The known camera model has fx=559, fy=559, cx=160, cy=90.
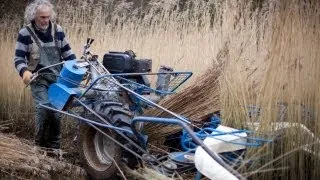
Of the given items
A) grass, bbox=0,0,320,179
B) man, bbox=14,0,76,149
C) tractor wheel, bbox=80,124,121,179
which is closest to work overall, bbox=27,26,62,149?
man, bbox=14,0,76,149

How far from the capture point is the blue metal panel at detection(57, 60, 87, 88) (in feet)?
17.3

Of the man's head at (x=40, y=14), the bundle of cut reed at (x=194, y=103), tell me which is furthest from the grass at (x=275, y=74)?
the man's head at (x=40, y=14)

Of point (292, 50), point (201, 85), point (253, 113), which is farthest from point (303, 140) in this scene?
point (201, 85)

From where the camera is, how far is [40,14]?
5.98m

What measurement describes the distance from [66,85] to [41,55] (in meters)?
Answer: 0.92

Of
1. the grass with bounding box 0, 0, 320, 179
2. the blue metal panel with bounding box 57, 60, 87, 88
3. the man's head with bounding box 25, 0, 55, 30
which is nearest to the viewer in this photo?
the grass with bounding box 0, 0, 320, 179

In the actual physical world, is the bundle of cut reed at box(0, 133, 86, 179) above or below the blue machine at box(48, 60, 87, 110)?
below

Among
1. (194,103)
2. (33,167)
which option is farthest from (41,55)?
(194,103)

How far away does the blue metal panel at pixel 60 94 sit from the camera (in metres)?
5.16

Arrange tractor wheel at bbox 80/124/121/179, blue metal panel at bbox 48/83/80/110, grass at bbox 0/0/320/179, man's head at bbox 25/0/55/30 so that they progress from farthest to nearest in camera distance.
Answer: man's head at bbox 25/0/55/30 → blue metal panel at bbox 48/83/80/110 → tractor wheel at bbox 80/124/121/179 → grass at bbox 0/0/320/179

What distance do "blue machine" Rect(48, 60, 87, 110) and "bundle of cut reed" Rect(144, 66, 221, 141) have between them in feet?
2.64

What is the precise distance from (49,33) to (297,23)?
3.10 meters

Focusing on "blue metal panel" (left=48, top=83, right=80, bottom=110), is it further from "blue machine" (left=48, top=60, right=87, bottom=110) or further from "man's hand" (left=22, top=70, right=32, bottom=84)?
"man's hand" (left=22, top=70, right=32, bottom=84)

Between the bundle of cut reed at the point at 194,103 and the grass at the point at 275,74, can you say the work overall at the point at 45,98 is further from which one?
the grass at the point at 275,74
